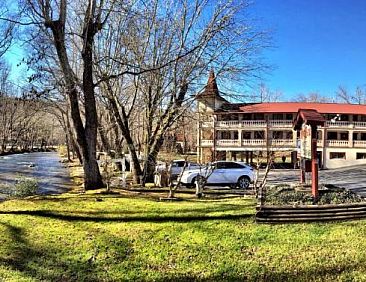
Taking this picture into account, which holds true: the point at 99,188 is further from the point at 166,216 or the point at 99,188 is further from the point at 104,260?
the point at 104,260

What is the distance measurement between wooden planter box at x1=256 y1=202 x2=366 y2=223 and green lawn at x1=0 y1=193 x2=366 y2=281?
0.90ft

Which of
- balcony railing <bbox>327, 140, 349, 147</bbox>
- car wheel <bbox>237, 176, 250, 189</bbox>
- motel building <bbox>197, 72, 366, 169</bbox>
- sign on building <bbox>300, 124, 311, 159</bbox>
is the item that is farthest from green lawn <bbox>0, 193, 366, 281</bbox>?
balcony railing <bbox>327, 140, 349, 147</bbox>

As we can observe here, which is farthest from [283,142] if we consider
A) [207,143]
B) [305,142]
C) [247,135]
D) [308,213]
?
[308,213]

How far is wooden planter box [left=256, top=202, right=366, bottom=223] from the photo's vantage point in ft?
32.4

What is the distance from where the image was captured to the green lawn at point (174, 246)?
7.85 metres

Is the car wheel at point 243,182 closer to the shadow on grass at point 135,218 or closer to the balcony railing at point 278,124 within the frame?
the shadow on grass at point 135,218

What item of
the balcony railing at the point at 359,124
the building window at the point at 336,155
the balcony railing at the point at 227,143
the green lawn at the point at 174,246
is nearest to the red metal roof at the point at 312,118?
the green lawn at the point at 174,246

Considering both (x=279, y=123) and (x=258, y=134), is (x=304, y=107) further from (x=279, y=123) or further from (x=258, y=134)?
(x=258, y=134)

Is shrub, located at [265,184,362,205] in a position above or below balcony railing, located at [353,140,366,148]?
below

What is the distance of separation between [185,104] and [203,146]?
2412cm

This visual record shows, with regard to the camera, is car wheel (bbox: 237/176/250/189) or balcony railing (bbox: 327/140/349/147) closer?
car wheel (bbox: 237/176/250/189)

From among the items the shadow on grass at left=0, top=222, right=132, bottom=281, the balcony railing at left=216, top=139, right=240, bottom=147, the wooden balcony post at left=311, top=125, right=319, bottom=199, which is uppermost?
the balcony railing at left=216, top=139, right=240, bottom=147

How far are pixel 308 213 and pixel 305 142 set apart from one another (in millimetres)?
3126

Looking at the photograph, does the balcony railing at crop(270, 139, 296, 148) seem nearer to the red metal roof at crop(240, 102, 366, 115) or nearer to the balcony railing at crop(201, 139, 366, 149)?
the balcony railing at crop(201, 139, 366, 149)
